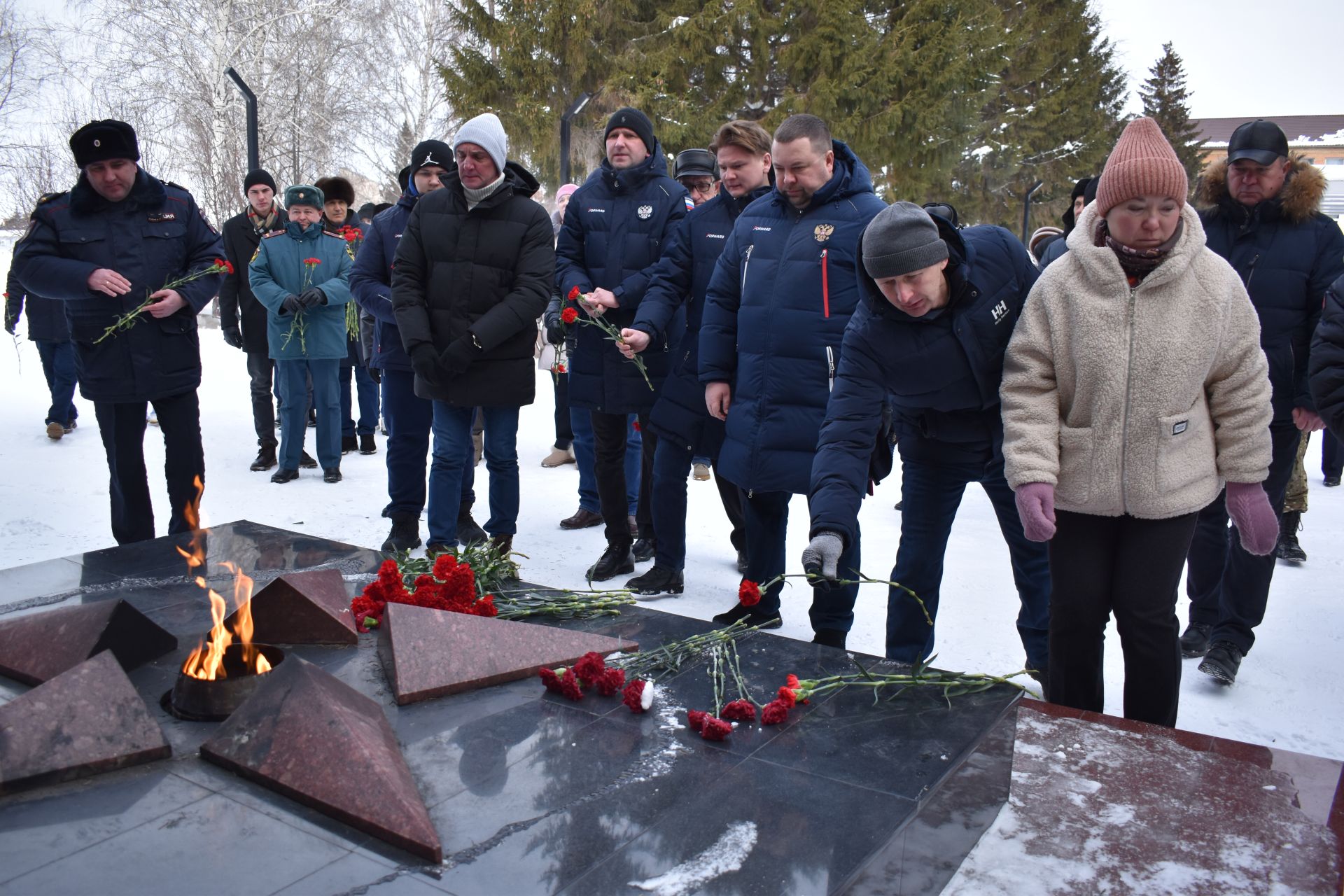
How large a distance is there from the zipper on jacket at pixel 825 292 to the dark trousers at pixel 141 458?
2.90 m

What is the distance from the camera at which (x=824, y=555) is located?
2.62 meters

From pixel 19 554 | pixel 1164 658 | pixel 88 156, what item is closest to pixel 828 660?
pixel 1164 658

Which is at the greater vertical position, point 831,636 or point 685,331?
point 685,331

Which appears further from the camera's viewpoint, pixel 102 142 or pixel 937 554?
pixel 102 142

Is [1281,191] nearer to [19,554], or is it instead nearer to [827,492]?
[827,492]

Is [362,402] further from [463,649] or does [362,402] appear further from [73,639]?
[463,649]

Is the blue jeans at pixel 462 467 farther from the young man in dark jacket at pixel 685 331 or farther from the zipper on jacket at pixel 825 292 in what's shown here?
the zipper on jacket at pixel 825 292

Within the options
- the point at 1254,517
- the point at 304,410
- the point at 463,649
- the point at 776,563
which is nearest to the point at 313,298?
the point at 304,410

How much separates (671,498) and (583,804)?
8.75 ft

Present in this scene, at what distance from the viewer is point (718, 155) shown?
4699mm

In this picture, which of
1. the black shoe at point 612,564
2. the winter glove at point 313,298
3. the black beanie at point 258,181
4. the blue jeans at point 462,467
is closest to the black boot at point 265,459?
the winter glove at point 313,298

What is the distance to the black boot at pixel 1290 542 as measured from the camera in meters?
5.61

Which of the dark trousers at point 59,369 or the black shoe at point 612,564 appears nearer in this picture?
the black shoe at point 612,564

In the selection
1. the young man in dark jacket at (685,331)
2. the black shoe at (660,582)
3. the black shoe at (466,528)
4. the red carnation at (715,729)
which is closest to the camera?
the red carnation at (715,729)
